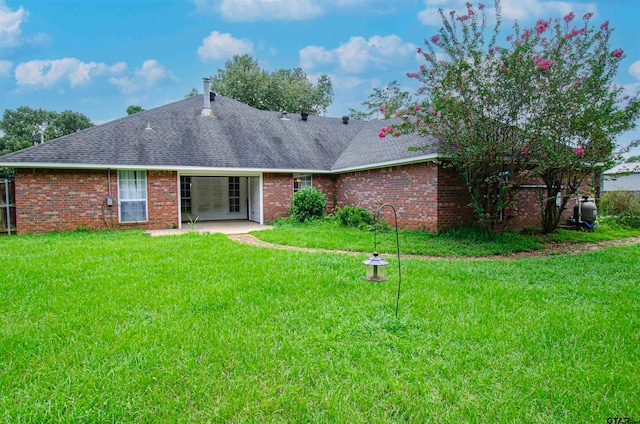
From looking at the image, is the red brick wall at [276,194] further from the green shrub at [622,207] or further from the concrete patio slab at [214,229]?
A: the green shrub at [622,207]

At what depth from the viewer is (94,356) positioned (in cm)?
296

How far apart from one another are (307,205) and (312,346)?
31.8ft

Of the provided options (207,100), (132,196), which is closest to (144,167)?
(132,196)

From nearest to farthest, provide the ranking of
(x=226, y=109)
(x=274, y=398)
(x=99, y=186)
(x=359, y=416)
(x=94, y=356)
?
(x=359, y=416), (x=274, y=398), (x=94, y=356), (x=99, y=186), (x=226, y=109)

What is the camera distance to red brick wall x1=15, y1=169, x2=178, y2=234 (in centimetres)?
1054

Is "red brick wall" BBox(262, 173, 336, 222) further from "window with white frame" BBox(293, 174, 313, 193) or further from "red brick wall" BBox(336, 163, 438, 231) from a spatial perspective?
"red brick wall" BBox(336, 163, 438, 231)

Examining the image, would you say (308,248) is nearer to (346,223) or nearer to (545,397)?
(346,223)

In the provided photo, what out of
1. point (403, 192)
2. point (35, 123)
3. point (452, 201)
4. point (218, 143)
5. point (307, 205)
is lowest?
point (307, 205)

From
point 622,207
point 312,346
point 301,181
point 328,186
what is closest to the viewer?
point 312,346

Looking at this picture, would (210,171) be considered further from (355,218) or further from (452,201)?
(452,201)

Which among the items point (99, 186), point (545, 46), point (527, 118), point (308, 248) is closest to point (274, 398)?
point (308, 248)

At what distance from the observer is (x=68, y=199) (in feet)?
36.0

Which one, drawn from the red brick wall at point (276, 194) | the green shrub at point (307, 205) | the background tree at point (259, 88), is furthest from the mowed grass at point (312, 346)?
the background tree at point (259, 88)

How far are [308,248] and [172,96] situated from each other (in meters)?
24.4
